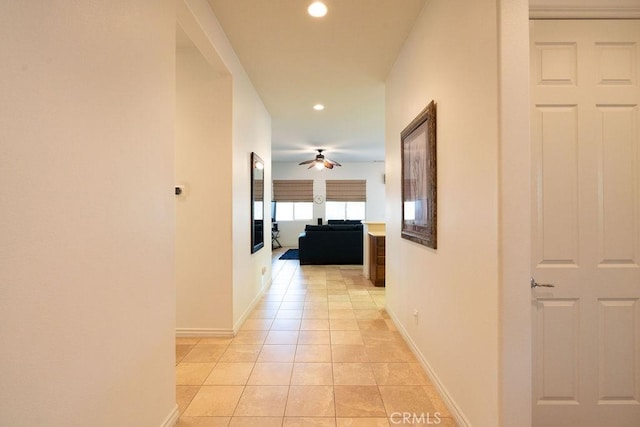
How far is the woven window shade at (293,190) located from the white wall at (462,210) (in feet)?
25.0

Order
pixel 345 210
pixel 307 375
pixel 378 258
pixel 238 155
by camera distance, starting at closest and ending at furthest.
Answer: pixel 307 375
pixel 238 155
pixel 378 258
pixel 345 210

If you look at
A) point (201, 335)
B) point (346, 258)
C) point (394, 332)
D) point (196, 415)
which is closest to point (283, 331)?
point (201, 335)

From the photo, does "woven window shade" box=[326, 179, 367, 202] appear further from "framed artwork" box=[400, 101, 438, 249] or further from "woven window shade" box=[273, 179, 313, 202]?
"framed artwork" box=[400, 101, 438, 249]

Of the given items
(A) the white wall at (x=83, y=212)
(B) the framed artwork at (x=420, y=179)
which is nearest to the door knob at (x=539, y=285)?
(B) the framed artwork at (x=420, y=179)

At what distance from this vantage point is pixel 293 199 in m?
10.2

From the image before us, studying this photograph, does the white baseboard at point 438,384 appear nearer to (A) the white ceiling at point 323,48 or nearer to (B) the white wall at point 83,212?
(B) the white wall at point 83,212

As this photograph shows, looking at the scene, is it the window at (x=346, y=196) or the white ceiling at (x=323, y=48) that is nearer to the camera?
the white ceiling at (x=323, y=48)

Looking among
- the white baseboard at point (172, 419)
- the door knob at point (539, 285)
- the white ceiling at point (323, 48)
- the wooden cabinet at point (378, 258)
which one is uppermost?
the white ceiling at point (323, 48)

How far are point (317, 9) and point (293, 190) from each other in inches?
310

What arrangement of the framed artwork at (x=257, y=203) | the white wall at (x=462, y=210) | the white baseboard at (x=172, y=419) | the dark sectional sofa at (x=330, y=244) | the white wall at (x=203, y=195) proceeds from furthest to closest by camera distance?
the dark sectional sofa at (x=330, y=244)
the framed artwork at (x=257, y=203)
the white wall at (x=203, y=195)
the white baseboard at (x=172, y=419)
the white wall at (x=462, y=210)

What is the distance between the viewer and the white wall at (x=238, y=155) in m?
2.38

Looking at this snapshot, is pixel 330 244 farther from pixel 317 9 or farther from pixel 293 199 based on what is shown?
pixel 317 9

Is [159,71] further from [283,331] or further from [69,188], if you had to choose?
[283,331]

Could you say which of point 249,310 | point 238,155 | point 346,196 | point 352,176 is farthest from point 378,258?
point 352,176
